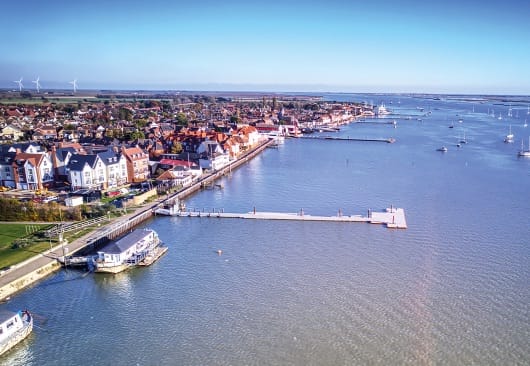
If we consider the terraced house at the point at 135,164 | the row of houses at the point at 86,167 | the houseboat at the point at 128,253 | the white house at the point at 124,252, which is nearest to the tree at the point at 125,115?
the row of houses at the point at 86,167

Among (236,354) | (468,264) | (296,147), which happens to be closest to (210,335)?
(236,354)

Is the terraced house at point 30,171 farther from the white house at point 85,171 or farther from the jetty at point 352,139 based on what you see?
the jetty at point 352,139

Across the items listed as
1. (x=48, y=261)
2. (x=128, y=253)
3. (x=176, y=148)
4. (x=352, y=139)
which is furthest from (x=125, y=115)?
(x=128, y=253)

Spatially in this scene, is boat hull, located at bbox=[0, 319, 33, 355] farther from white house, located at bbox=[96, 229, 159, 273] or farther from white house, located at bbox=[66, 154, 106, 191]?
white house, located at bbox=[66, 154, 106, 191]

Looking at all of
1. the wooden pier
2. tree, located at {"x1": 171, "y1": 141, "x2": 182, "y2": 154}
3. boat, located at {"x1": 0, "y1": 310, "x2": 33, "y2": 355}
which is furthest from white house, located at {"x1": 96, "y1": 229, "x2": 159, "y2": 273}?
tree, located at {"x1": 171, "y1": 141, "x2": 182, "y2": 154}

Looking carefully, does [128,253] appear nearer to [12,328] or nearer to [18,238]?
[18,238]

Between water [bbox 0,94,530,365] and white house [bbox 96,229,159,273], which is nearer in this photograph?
water [bbox 0,94,530,365]
